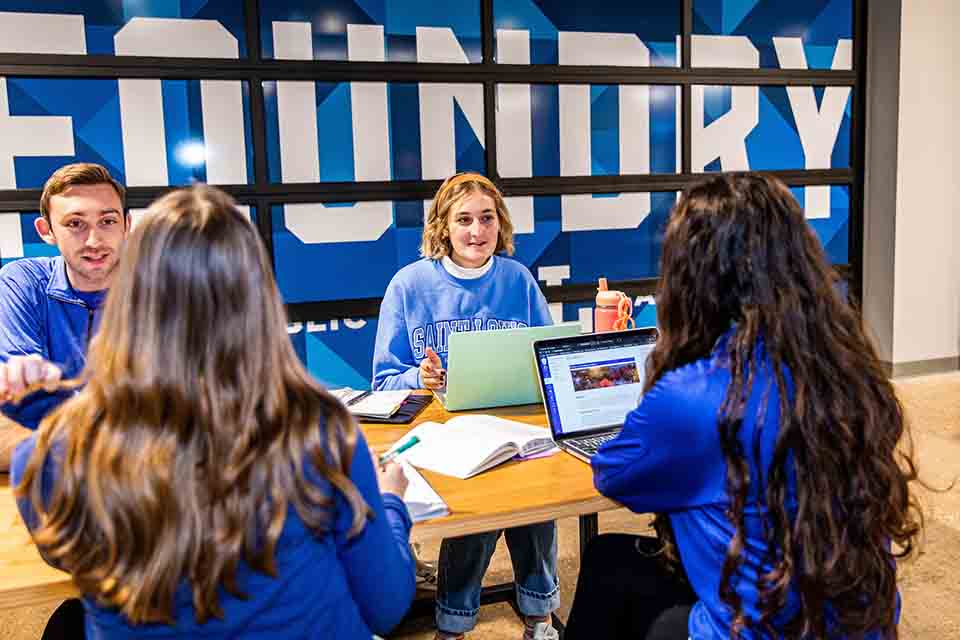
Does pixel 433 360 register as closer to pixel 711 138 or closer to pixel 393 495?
pixel 393 495

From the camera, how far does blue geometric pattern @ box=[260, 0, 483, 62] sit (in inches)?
149

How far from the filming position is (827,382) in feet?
3.75

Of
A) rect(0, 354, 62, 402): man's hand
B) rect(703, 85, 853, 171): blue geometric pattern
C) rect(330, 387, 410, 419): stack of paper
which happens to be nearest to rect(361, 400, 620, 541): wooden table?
rect(330, 387, 410, 419): stack of paper

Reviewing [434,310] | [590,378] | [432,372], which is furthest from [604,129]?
[590,378]

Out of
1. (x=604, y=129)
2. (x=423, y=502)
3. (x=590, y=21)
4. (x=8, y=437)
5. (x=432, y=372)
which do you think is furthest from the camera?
(x=604, y=129)

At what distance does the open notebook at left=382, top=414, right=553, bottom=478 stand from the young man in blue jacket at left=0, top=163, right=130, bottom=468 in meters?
0.89

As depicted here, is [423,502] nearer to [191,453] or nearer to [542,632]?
[191,453]

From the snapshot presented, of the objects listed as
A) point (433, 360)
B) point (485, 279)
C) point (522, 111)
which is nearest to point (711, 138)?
point (522, 111)

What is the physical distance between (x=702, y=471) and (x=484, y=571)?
43.3 inches

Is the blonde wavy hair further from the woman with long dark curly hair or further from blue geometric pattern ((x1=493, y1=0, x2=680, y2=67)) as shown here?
blue geometric pattern ((x1=493, y1=0, x2=680, y2=67))

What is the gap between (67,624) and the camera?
4.92ft

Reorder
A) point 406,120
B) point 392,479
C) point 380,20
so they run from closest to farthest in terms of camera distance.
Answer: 1. point 392,479
2. point 380,20
3. point 406,120

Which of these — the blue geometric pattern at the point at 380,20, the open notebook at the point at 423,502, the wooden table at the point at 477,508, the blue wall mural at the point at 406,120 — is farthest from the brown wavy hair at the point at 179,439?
the blue geometric pattern at the point at 380,20

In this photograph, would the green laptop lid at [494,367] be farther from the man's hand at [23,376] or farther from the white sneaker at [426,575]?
the man's hand at [23,376]
